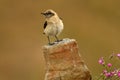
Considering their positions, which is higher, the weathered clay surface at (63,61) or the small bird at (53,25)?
the small bird at (53,25)

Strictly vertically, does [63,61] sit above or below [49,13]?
below

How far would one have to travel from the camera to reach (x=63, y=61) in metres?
7.69

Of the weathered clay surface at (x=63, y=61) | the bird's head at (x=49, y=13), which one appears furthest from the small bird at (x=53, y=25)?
the weathered clay surface at (x=63, y=61)

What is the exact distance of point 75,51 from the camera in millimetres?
7730

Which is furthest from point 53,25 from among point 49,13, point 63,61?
point 63,61

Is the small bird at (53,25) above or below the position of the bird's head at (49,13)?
below

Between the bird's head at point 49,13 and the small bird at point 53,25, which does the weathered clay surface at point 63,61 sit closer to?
the small bird at point 53,25

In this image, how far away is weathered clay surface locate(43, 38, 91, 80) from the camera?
7.67 meters

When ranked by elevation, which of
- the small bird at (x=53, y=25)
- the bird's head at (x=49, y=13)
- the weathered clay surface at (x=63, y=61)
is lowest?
the weathered clay surface at (x=63, y=61)

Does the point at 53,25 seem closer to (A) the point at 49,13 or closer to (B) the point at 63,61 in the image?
(A) the point at 49,13

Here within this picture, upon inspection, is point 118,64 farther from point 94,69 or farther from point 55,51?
point 55,51

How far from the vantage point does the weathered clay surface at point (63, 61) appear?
767 cm

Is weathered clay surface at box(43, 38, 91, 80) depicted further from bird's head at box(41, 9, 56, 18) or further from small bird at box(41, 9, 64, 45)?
bird's head at box(41, 9, 56, 18)

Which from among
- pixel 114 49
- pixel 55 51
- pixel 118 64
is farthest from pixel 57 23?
pixel 114 49
